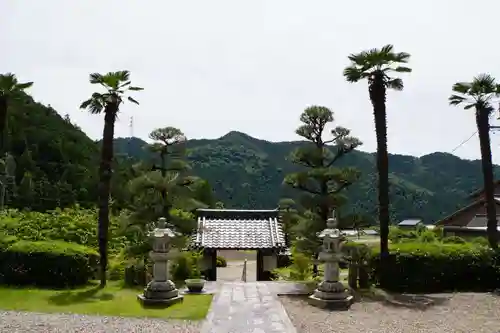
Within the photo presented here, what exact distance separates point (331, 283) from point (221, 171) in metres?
79.9

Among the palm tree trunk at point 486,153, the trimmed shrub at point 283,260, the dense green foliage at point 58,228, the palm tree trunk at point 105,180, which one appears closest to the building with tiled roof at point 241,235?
the trimmed shrub at point 283,260

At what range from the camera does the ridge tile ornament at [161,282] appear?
12.6 m

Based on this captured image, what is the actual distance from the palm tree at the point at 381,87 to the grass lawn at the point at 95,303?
6.15 metres

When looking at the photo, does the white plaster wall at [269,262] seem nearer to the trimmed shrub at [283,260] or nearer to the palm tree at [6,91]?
the trimmed shrub at [283,260]

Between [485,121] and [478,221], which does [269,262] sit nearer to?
[485,121]

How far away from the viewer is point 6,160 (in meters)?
27.4

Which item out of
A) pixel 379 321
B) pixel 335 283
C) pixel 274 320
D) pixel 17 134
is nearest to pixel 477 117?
pixel 335 283

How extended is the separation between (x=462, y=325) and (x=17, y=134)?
1455 inches

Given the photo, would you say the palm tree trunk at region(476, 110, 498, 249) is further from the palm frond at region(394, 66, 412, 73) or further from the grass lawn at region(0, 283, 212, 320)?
the grass lawn at region(0, 283, 212, 320)

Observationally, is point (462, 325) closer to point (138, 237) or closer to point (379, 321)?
point (379, 321)

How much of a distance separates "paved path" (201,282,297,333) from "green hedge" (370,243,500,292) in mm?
4002

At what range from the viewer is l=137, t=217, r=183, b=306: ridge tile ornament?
12611 millimetres

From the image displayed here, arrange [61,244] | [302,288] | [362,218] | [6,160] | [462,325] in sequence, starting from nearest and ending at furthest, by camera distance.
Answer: [462,325], [302,288], [61,244], [362,218], [6,160]

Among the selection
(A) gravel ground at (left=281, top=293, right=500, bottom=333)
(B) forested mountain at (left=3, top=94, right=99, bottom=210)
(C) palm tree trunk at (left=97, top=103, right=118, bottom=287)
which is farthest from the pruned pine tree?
(B) forested mountain at (left=3, top=94, right=99, bottom=210)
